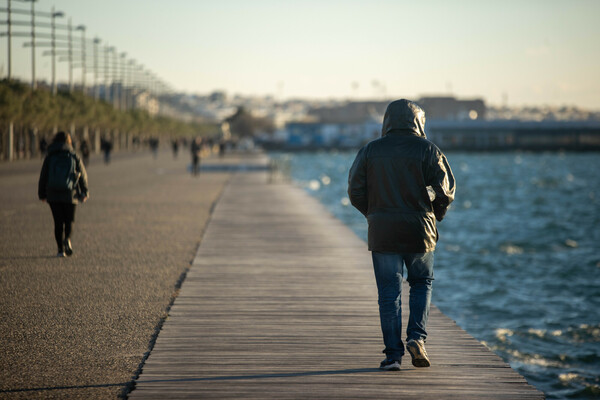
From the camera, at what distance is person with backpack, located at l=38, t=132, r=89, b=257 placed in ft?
38.2

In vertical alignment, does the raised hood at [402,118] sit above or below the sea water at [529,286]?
above

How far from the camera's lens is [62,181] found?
11656 mm

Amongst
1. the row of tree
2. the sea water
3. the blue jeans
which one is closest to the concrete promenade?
the blue jeans

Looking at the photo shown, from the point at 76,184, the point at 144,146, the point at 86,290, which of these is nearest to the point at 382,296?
the point at 86,290

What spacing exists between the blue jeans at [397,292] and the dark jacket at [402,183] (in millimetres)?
105

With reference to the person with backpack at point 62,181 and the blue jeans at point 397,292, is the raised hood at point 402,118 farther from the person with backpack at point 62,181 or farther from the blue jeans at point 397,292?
the person with backpack at point 62,181

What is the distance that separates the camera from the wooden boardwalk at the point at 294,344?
18.2ft

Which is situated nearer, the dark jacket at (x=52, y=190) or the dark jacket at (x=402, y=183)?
the dark jacket at (x=402, y=183)

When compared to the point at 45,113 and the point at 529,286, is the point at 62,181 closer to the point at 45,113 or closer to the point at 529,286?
the point at 529,286

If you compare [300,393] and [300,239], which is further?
[300,239]

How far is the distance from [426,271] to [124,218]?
1393cm

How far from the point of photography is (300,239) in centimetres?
1529

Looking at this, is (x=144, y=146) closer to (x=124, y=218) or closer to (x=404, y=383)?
(x=124, y=218)

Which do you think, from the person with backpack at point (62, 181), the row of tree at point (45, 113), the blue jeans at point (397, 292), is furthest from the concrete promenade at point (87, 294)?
the row of tree at point (45, 113)
